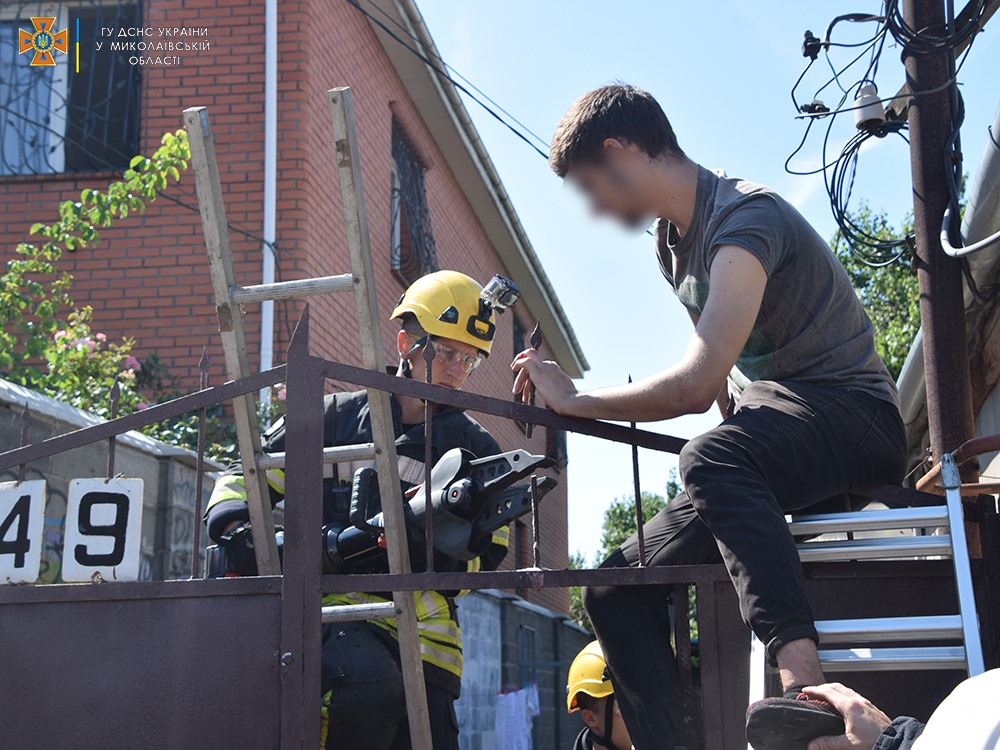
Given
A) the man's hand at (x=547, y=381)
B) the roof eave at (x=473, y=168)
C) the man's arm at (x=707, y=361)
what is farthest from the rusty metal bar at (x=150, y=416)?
the roof eave at (x=473, y=168)

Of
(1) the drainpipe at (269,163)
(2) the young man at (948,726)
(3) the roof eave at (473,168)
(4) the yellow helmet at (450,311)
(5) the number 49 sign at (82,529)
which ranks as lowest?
(2) the young man at (948,726)

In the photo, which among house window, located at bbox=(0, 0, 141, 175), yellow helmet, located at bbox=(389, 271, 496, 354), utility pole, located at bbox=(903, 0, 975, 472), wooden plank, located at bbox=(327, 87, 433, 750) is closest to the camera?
wooden plank, located at bbox=(327, 87, 433, 750)

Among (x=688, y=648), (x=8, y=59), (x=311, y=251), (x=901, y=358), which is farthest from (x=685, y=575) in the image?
(x=901, y=358)

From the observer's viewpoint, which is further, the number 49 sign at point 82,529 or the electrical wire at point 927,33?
the electrical wire at point 927,33

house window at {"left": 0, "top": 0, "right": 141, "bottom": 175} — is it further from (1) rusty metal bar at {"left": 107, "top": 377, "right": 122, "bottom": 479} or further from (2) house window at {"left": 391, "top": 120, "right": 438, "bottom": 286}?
(1) rusty metal bar at {"left": 107, "top": 377, "right": 122, "bottom": 479}

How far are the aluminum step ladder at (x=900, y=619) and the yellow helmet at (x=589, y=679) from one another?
3032 mm

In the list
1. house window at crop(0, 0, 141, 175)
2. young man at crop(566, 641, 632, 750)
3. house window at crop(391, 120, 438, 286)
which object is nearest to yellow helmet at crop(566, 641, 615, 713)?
young man at crop(566, 641, 632, 750)

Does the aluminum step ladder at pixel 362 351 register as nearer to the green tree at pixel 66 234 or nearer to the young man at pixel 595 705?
the young man at pixel 595 705

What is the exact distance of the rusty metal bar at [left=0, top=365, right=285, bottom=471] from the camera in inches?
108

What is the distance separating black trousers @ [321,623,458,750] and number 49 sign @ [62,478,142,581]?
25.0 inches

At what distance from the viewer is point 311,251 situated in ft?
27.6

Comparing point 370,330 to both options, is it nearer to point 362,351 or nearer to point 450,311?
point 362,351

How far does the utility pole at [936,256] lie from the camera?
174 inches

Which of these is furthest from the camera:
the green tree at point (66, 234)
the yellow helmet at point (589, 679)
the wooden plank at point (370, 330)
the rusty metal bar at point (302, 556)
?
the green tree at point (66, 234)
